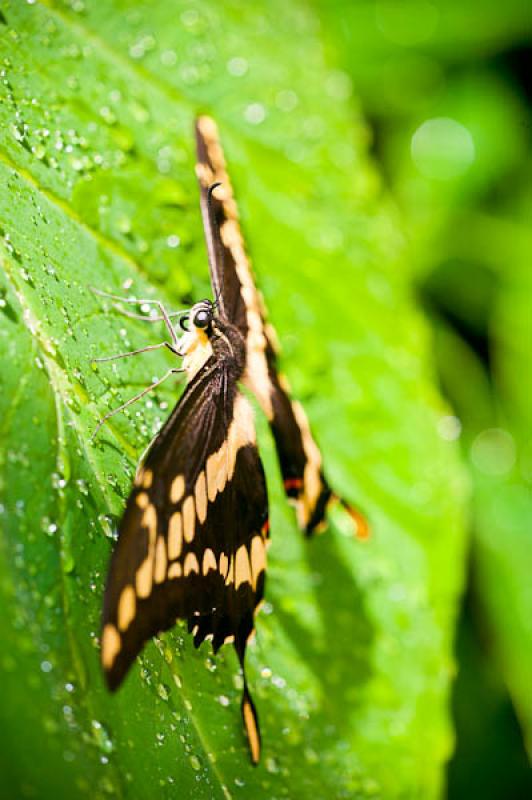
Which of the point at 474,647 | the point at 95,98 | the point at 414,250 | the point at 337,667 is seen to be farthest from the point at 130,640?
the point at 414,250

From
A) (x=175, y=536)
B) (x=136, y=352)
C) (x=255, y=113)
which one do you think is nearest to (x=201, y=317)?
(x=136, y=352)

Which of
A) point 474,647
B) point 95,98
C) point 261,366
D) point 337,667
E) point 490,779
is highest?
point 95,98

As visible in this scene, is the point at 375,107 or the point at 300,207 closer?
the point at 300,207

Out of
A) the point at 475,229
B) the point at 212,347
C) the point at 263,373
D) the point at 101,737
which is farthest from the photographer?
the point at 475,229

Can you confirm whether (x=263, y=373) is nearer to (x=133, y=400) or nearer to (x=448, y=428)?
(x=133, y=400)

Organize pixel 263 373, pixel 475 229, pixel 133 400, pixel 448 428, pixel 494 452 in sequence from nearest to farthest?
pixel 133 400
pixel 263 373
pixel 448 428
pixel 494 452
pixel 475 229

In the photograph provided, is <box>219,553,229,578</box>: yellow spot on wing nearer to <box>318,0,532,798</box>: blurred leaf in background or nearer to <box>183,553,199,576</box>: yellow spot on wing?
<box>183,553,199,576</box>: yellow spot on wing

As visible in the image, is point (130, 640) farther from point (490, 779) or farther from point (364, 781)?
point (490, 779)
